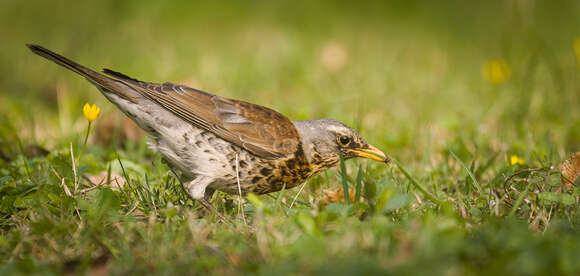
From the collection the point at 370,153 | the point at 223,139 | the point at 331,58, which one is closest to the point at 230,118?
the point at 223,139

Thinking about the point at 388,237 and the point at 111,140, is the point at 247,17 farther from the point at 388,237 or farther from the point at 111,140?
the point at 388,237

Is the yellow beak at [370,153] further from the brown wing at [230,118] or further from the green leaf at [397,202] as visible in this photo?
the green leaf at [397,202]

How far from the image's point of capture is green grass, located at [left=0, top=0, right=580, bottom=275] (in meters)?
2.80

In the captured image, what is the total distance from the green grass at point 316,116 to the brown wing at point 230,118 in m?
0.43

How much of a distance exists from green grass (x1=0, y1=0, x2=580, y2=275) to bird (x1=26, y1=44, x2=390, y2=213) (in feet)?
0.61

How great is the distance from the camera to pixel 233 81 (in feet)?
26.4

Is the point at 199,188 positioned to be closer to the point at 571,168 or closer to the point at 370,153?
the point at 370,153

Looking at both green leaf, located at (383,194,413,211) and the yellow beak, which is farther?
the yellow beak

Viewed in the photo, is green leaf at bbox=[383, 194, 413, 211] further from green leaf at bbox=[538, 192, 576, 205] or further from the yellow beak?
the yellow beak

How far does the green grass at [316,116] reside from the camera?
2.80 meters

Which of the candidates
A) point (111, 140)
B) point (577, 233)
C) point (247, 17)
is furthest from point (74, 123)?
point (247, 17)

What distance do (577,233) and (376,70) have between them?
5.75 meters

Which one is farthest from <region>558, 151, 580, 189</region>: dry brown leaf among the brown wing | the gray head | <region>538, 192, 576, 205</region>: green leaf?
the brown wing

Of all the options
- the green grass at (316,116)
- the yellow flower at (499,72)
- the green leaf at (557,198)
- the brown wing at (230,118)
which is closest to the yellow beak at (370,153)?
the green grass at (316,116)
